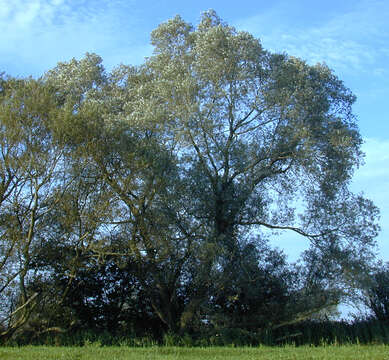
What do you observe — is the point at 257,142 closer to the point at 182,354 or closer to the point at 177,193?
the point at 177,193

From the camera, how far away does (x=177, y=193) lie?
1633cm

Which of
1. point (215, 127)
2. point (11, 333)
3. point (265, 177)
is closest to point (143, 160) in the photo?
point (215, 127)

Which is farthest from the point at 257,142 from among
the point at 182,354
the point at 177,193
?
the point at 182,354

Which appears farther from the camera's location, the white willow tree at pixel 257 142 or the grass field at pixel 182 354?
the white willow tree at pixel 257 142

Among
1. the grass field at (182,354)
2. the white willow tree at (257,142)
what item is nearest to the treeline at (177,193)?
the white willow tree at (257,142)

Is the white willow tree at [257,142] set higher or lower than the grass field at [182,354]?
higher

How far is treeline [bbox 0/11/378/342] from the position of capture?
15.3m

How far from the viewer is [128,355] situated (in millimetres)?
11438

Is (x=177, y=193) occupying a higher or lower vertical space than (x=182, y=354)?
higher

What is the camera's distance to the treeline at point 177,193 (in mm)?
15312

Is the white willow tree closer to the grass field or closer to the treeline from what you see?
the treeline

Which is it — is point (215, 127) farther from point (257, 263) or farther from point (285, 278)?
point (285, 278)

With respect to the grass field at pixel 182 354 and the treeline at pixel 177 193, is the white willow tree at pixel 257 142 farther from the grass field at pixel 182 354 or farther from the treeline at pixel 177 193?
the grass field at pixel 182 354

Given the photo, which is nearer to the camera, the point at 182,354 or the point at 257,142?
the point at 182,354
